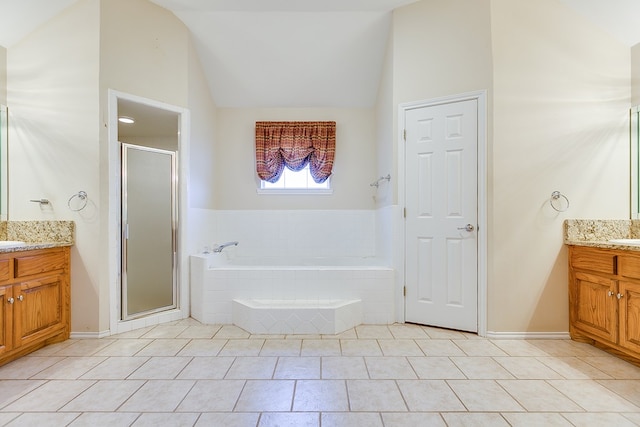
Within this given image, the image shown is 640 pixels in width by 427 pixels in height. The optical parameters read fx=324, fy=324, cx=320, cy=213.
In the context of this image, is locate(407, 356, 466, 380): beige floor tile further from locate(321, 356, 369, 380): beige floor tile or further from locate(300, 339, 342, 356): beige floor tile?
locate(300, 339, 342, 356): beige floor tile

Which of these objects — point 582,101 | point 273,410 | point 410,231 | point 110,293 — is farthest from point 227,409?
point 582,101

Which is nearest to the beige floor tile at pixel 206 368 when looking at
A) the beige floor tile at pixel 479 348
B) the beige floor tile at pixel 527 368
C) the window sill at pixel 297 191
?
the beige floor tile at pixel 479 348

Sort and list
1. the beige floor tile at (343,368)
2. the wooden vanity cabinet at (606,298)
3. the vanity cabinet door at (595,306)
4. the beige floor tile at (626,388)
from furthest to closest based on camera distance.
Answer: the vanity cabinet door at (595,306)
the wooden vanity cabinet at (606,298)
the beige floor tile at (343,368)
the beige floor tile at (626,388)

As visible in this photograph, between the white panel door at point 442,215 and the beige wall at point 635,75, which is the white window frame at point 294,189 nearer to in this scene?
the white panel door at point 442,215

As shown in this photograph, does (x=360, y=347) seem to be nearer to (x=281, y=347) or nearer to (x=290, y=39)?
(x=281, y=347)

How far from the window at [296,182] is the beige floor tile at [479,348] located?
2.45m

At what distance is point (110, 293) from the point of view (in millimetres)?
2670

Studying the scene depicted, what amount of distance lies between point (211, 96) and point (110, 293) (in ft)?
8.36

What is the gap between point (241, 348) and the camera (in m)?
2.42

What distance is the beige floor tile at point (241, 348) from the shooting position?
7.65 ft

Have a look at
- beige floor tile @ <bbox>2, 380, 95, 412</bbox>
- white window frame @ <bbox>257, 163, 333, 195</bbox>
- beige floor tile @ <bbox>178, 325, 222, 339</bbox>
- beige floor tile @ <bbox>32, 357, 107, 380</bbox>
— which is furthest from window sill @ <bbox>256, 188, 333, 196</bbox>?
beige floor tile @ <bbox>2, 380, 95, 412</bbox>

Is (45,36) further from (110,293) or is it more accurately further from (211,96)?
(110,293)

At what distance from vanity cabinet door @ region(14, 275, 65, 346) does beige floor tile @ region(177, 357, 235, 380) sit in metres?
1.15

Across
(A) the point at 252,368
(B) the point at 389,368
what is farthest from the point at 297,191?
(B) the point at 389,368
